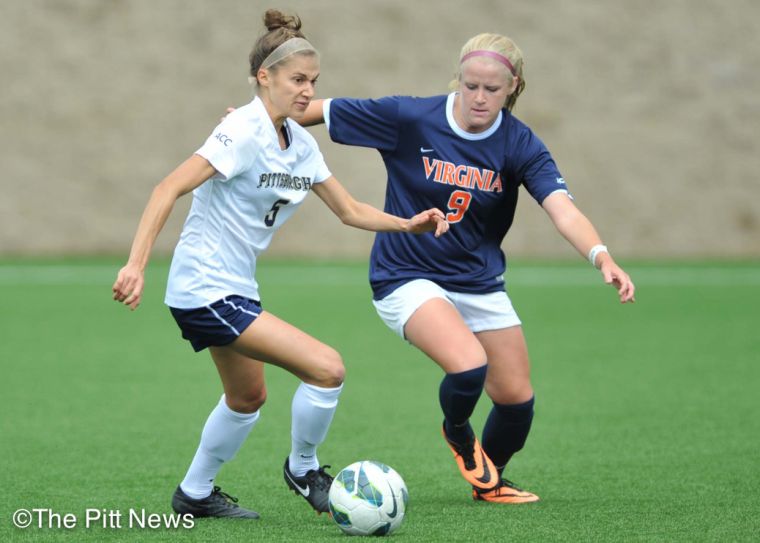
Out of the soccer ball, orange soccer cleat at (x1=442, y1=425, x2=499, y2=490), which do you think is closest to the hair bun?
the soccer ball

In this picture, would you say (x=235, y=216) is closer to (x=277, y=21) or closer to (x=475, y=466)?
(x=277, y=21)

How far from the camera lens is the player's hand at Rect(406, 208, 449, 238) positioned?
14.3 ft

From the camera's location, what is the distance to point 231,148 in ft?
13.2

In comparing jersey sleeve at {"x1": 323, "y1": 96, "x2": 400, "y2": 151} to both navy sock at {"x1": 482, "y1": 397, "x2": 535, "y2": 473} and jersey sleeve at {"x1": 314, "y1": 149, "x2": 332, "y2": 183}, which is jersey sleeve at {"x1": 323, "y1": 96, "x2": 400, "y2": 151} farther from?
navy sock at {"x1": 482, "y1": 397, "x2": 535, "y2": 473}

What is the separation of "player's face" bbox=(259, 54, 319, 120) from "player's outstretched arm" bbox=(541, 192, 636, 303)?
1010 mm

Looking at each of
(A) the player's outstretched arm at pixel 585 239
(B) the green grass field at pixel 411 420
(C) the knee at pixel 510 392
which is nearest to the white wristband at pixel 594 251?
(A) the player's outstretched arm at pixel 585 239

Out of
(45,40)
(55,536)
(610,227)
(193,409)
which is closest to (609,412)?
(193,409)

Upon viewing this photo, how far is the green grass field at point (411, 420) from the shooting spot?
4359 mm

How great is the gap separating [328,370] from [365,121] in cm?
125

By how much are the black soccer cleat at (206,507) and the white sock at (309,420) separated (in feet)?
0.80

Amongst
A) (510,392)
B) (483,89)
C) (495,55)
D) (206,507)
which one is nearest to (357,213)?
(483,89)

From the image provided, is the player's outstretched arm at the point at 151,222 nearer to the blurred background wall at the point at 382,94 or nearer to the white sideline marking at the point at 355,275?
the white sideline marking at the point at 355,275

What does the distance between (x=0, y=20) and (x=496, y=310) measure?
14383 mm

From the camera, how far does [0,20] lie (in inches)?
687
